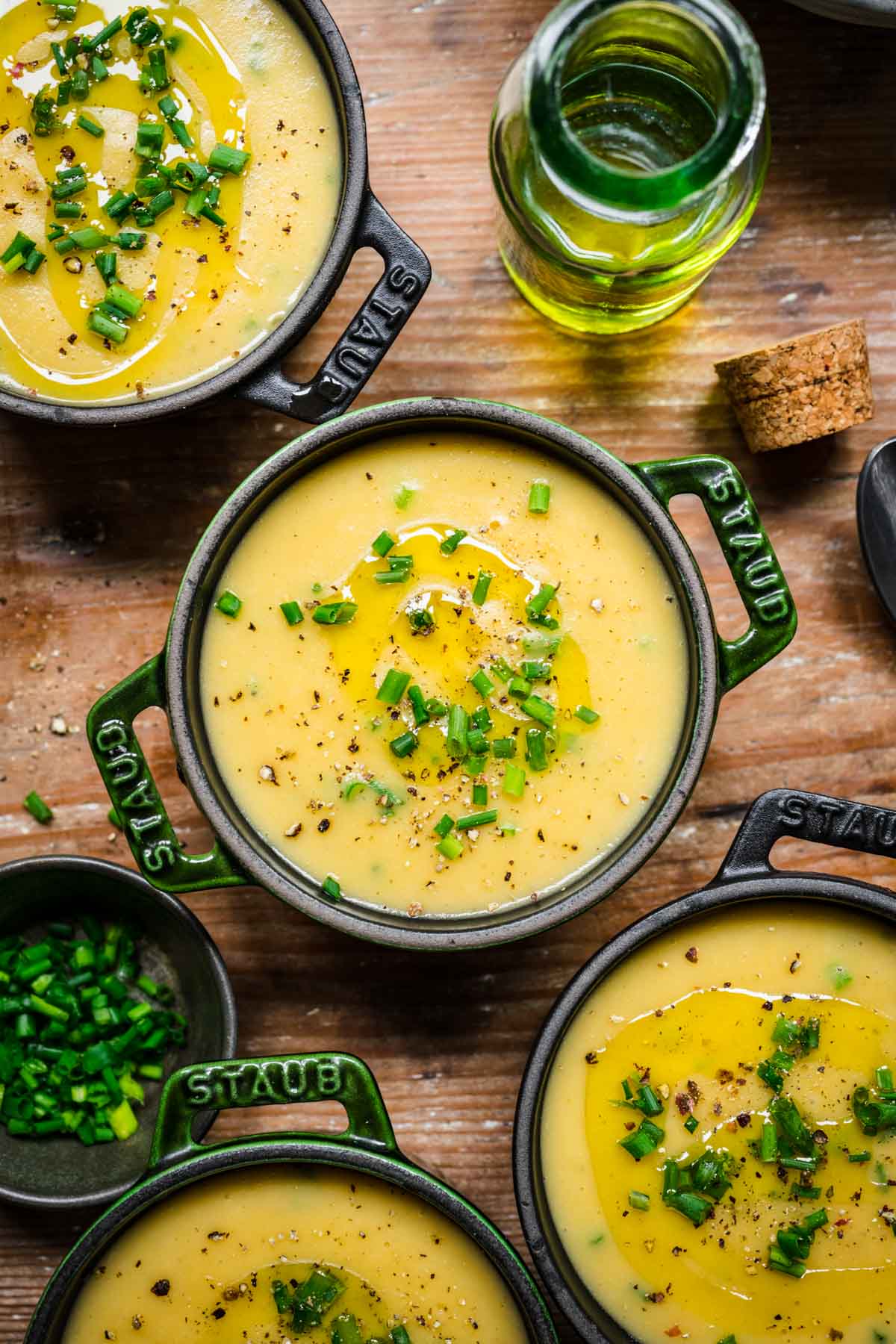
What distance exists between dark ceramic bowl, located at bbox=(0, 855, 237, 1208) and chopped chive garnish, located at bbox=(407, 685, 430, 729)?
501 millimetres

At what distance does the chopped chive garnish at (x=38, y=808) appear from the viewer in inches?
82.0

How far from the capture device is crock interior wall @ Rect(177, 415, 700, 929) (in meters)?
1.77

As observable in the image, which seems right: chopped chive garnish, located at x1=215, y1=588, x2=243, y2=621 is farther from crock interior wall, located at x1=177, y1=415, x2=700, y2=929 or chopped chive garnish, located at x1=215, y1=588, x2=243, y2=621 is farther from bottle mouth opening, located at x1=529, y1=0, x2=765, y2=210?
bottle mouth opening, located at x1=529, y1=0, x2=765, y2=210

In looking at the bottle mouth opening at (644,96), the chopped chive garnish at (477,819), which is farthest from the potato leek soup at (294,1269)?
the bottle mouth opening at (644,96)

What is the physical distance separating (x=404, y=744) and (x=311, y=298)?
66 cm

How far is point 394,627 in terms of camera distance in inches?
70.3

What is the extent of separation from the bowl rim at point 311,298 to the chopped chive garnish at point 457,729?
0.58 meters

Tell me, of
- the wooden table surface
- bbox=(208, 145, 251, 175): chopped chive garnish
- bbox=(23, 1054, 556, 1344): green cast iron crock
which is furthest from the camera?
the wooden table surface

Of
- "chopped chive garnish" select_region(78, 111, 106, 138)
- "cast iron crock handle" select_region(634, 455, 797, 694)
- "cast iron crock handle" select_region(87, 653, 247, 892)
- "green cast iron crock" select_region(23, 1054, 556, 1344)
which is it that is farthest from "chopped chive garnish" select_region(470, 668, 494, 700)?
"chopped chive garnish" select_region(78, 111, 106, 138)

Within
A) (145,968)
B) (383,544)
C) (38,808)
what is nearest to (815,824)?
(383,544)

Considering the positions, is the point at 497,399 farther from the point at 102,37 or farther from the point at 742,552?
the point at 102,37

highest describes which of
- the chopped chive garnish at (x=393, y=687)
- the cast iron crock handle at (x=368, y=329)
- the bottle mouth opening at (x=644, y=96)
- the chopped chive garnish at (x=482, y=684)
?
the bottle mouth opening at (x=644, y=96)

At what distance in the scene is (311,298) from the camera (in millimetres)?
1808

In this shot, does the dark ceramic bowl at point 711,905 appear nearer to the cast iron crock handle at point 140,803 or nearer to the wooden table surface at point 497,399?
the wooden table surface at point 497,399
